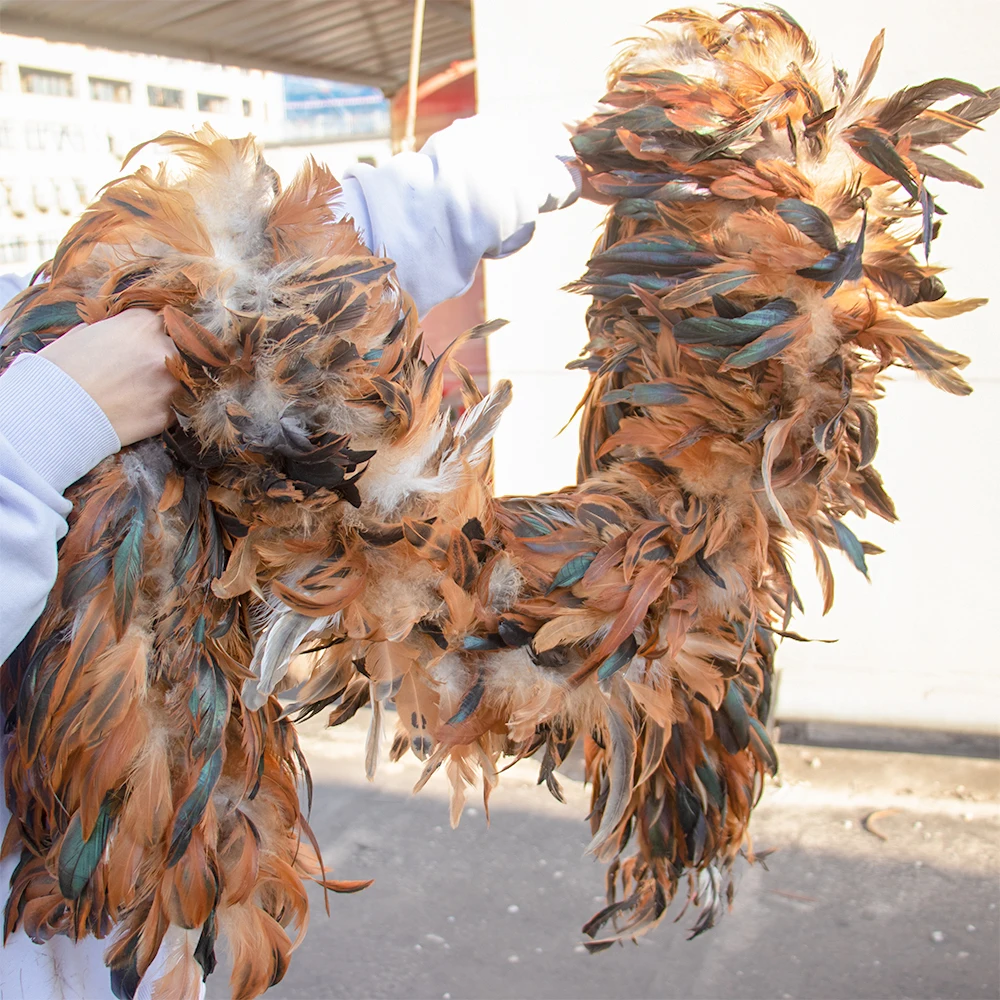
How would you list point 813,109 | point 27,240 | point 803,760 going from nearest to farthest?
point 813,109
point 803,760
point 27,240

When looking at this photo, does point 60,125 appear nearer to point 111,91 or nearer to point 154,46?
point 111,91

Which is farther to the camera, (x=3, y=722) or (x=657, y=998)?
(x=657, y=998)

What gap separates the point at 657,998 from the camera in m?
1.90

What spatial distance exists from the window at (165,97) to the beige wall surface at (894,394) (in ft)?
7.70

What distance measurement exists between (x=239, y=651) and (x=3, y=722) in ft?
0.69

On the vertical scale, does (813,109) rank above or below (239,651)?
above

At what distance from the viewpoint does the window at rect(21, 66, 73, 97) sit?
3926 mm

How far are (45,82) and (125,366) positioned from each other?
3.93 meters

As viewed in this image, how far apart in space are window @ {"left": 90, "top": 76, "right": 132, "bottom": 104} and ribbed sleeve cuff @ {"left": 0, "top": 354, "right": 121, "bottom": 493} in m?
4.01

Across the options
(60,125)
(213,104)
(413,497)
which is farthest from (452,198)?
(213,104)

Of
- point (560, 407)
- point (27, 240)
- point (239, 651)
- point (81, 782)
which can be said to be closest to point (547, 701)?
point (239, 651)

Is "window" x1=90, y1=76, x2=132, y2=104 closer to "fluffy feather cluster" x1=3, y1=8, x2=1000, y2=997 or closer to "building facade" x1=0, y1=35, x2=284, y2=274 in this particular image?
"building facade" x1=0, y1=35, x2=284, y2=274

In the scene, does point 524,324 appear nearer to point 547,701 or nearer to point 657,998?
point 657,998

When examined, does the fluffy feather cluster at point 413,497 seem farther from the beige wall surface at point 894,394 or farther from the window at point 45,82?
the window at point 45,82
